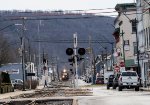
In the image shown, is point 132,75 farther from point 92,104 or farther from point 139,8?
point 92,104

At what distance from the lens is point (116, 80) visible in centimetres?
6344

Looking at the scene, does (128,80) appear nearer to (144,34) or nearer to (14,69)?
(144,34)

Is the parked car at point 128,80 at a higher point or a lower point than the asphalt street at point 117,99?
higher

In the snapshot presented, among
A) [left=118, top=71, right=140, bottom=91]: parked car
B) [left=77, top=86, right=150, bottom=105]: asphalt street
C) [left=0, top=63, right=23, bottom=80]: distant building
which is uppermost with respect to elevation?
[left=0, top=63, right=23, bottom=80]: distant building

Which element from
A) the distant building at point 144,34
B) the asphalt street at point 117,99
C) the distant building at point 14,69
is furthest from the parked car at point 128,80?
the distant building at point 14,69

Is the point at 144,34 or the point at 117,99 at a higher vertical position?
the point at 144,34

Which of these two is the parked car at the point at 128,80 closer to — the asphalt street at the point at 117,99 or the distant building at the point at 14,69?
the asphalt street at the point at 117,99

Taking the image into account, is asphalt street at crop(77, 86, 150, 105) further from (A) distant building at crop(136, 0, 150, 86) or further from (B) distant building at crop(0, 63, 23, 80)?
(B) distant building at crop(0, 63, 23, 80)

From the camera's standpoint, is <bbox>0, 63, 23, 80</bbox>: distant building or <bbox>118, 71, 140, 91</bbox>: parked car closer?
<bbox>118, 71, 140, 91</bbox>: parked car

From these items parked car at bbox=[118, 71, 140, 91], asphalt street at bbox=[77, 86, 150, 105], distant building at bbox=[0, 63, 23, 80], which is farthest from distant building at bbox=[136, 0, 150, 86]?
distant building at bbox=[0, 63, 23, 80]

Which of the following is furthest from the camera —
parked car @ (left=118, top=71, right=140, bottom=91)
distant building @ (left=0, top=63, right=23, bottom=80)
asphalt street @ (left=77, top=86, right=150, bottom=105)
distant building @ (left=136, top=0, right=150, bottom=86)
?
distant building @ (left=0, top=63, right=23, bottom=80)

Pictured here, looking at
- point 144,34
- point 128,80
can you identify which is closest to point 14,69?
point 144,34

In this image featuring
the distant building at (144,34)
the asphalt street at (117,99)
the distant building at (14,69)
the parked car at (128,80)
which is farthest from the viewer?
the distant building at (14,69)

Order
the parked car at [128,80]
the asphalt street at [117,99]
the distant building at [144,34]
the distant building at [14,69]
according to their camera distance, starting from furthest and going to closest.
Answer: the distant building at [14,69], the distant building at [144,34], the parked car at [128,80], the asphalt street at [117,99]
